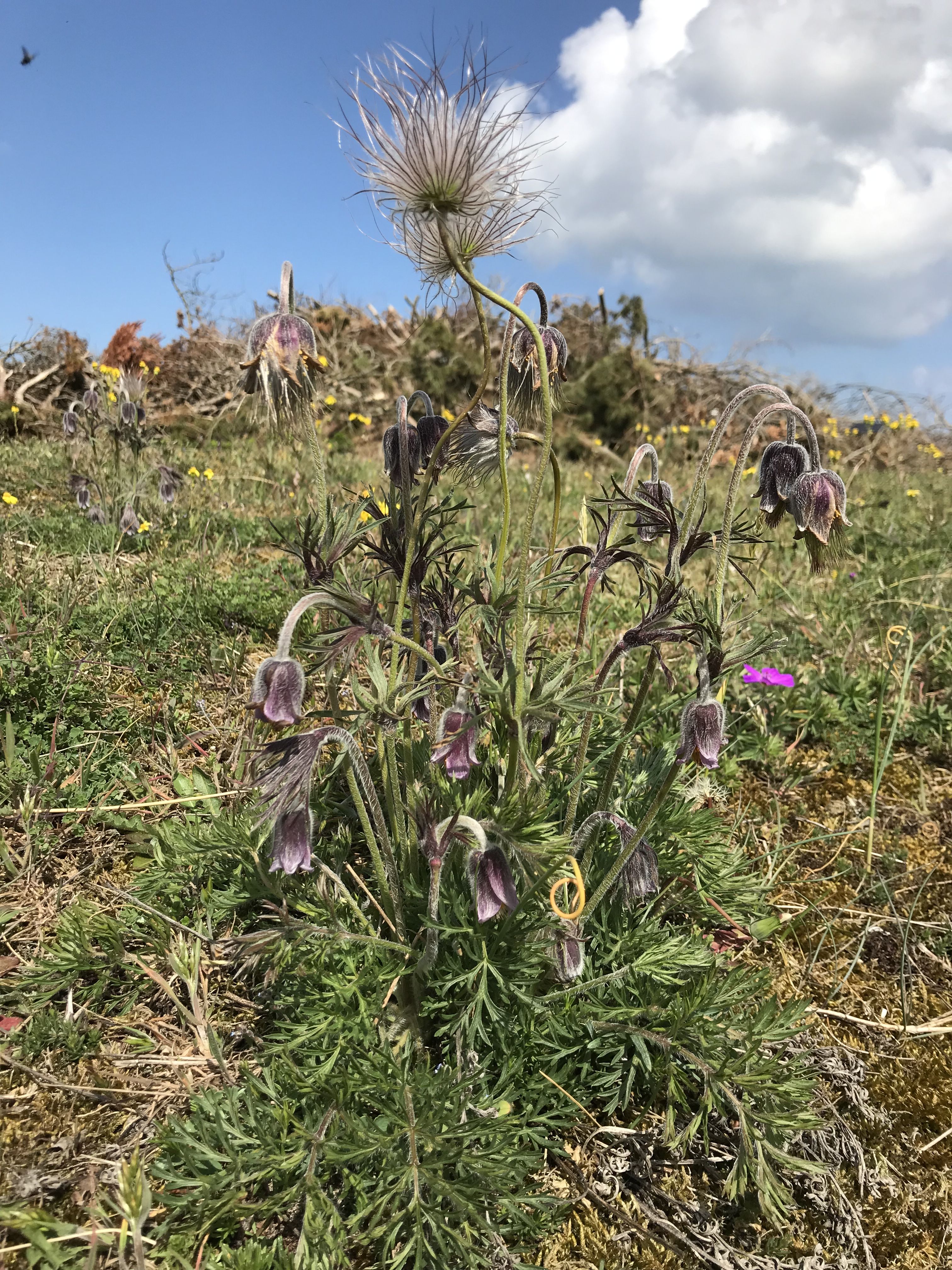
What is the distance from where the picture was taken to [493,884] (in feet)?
5.50

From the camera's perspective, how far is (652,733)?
313cm

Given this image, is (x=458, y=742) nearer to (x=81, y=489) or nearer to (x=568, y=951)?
(x=568, y=951)

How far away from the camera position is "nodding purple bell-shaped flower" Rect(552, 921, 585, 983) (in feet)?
6.34

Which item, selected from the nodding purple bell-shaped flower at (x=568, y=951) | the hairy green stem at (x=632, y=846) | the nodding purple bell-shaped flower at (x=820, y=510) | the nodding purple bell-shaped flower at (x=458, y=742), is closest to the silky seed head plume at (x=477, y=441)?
the nodding purple bell-shaped flower at (x=458, y=742)

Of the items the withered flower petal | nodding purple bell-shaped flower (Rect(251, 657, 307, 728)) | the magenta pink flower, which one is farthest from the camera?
the magenta pink flower

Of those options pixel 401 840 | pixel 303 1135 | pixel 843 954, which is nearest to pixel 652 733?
pixel 843 954

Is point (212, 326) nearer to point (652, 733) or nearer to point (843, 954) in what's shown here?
point (652, 733)

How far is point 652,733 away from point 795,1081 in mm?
1458

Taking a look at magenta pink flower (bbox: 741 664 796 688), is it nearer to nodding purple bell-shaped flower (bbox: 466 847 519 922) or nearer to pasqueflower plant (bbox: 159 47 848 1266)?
pasqueflower plant (bbox: 159 47 848 1266)

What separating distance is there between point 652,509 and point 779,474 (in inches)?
12.2

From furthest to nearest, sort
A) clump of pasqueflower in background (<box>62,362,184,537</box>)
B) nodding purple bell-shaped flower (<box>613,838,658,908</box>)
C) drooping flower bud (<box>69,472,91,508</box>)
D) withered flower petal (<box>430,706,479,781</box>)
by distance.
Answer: drooping flower bud (<box>69,472,91,508</box>)
clump of pasqueflower in background (<box>62,362,184,537</box>)
nodding purple bell-shaped flower (<box>613,838,658,908</box>)
withered flower petal (<box>430,706,479,781</box>)

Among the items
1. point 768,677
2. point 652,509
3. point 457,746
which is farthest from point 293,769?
point 768,677

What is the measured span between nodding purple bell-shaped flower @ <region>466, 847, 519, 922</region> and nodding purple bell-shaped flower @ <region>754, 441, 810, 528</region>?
101 cm

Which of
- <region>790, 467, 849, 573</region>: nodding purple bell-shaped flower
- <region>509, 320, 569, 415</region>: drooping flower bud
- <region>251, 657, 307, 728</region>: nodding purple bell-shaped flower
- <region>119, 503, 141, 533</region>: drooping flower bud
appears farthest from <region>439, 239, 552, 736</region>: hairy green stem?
<region>119, 503, 141, 533</region>: drooping flower bud
